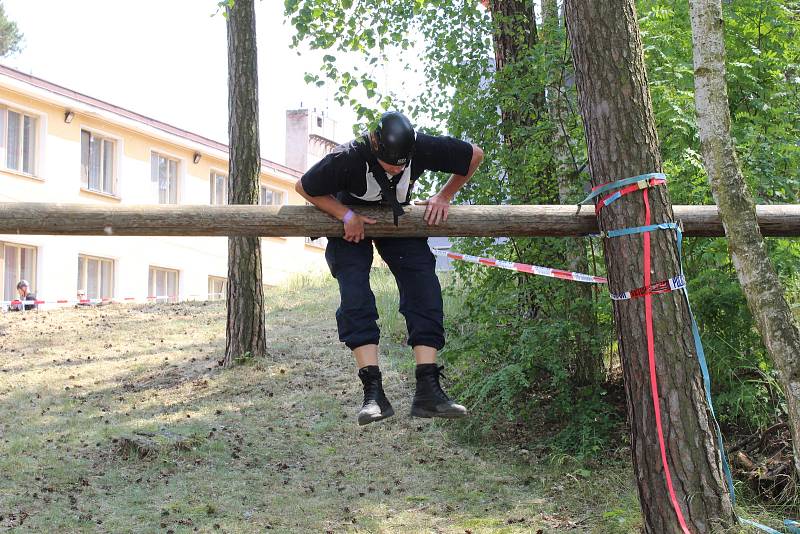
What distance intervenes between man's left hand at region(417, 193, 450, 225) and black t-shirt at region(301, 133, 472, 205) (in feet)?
0.68

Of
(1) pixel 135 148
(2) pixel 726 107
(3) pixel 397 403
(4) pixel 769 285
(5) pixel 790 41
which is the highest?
(1) pixel 135 148

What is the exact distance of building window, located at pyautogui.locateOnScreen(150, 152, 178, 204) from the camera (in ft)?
81.1

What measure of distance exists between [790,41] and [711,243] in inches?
86.6

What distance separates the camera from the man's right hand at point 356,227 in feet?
18.6

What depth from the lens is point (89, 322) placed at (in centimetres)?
1576

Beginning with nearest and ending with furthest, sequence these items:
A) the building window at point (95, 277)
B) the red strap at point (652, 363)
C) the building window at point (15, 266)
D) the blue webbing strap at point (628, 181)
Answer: the red strap at point (652, 363) → the blue webbing strap at point (628, 181) → the building window at point (15, 266) → the building window at point (95, 277)

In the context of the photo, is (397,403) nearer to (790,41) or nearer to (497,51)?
(497,51)

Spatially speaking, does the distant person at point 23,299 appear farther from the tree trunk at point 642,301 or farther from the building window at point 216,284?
the tree trunk at point 642,301

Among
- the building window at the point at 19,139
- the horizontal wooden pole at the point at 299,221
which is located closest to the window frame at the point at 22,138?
the building window at the point at 19,139

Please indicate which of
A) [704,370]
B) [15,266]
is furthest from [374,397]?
[15,266]

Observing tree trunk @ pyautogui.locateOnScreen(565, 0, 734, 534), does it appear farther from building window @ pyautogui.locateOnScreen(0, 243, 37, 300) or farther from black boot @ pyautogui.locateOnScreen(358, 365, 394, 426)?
building window @ pyautogui.locateOnScreen(0, 243, 37, 300)

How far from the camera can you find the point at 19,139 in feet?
68.3

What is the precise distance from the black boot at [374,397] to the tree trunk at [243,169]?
604 centimetres

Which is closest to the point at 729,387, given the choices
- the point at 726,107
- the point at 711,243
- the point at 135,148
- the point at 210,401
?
the point at 711,243
